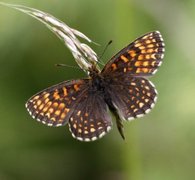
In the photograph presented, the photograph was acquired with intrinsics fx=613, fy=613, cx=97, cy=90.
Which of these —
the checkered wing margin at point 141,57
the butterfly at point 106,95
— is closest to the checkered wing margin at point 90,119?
the butterfly at point 106,95

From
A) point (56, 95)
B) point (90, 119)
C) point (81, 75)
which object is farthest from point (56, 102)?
point (81, 75)

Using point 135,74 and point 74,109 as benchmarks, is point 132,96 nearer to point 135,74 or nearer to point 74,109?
point 135,74

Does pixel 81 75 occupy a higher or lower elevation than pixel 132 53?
lower

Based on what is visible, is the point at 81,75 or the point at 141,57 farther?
the point at 81,75

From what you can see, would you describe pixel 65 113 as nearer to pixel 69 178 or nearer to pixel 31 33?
pixel 31 33

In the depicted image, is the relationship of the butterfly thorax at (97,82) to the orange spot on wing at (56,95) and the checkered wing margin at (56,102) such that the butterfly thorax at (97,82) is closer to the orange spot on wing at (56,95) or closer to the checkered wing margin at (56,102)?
the checkered wing margin at (56,102)

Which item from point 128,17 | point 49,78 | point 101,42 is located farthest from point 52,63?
point 128,17

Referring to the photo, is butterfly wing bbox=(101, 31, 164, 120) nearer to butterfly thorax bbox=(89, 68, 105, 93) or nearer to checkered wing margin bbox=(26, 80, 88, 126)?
butterfly thorax bbox=(89, 68, 105, 93)
